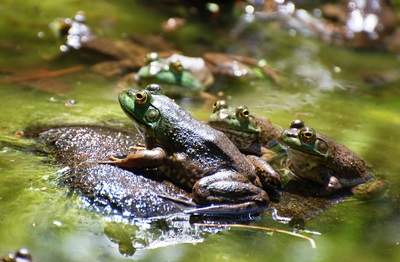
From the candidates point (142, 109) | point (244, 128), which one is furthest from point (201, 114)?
point (142, 109)

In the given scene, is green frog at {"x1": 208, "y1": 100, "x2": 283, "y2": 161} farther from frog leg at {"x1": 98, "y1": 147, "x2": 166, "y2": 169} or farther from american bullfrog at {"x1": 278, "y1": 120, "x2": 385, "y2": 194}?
frog leg at {"x1": 98, "y1": 147, "x2": 166, "y2": 169}

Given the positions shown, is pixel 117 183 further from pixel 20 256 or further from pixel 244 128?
pixel 244 128

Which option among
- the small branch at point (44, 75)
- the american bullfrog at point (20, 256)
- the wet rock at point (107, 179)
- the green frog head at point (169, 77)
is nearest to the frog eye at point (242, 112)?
the wet rock at point (107, 179)

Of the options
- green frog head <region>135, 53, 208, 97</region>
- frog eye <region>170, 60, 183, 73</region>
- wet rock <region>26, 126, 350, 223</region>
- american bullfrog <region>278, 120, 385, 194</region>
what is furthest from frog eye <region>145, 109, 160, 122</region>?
frog eye <region>170, 60, 183, 73</region>

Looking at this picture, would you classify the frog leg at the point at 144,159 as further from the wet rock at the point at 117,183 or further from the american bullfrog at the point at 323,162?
the american bullfrog at the point at 323,162

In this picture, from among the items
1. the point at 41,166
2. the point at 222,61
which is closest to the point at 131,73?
the point at 222,61

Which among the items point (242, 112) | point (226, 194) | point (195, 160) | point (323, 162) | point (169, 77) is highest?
point (169, 77)

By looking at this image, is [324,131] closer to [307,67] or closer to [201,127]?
[201,127]
